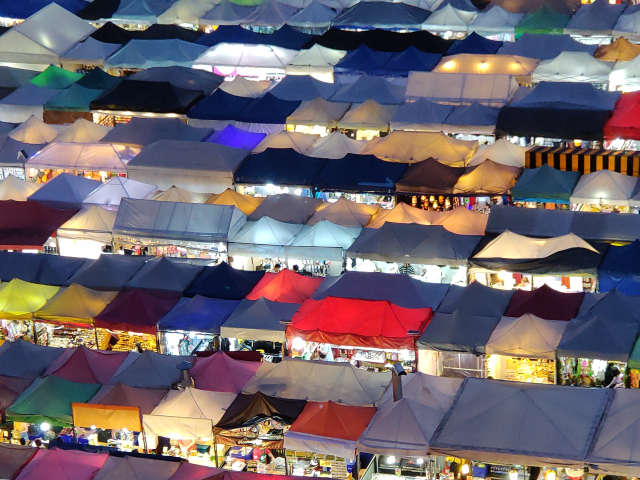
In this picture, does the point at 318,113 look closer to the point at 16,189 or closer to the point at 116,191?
the point at 116,191

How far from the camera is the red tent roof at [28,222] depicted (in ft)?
89.4

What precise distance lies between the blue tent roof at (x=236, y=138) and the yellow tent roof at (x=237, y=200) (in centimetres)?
289

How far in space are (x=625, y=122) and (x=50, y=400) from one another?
15184 millimetres

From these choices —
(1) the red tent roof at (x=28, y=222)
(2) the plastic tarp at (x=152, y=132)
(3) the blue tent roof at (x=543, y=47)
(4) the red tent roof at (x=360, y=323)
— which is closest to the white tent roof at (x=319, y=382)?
(4) the red tent roof at (x=360, y=323)

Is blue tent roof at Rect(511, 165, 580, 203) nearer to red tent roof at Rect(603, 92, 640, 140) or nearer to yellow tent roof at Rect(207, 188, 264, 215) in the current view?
red tent roof at Rect(603, 92, 640, 140)

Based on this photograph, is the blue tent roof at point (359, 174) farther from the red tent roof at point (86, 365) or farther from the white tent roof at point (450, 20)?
the white tent roof at point (450, 20)

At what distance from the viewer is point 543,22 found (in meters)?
38.8

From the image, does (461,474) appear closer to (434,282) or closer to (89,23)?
(434,282)

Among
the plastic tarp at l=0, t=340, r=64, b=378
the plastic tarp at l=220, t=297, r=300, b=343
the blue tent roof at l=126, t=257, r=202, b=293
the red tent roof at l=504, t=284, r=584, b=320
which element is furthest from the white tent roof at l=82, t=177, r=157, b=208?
the red tent roof at l=504, t=284, r=584, b=320

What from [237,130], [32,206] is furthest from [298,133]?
[32,206]

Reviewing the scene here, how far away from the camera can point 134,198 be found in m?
28.2

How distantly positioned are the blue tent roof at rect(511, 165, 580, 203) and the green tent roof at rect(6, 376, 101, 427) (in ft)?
34.2

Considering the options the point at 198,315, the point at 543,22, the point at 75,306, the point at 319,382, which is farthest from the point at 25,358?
the point at 543,22

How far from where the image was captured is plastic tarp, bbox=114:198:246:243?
1054 inches
